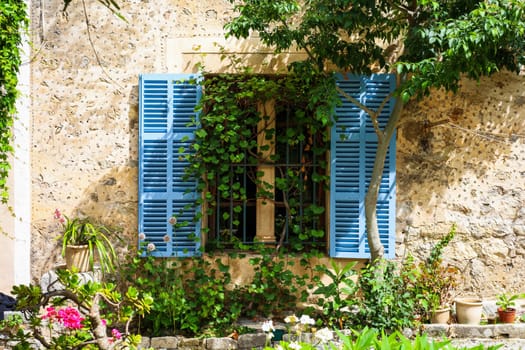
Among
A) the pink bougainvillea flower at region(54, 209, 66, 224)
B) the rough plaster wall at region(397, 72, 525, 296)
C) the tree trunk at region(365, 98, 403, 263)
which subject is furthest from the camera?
the rough plaster wall at region(397, 72, 525, 296)

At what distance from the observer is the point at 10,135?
4953 millimetres

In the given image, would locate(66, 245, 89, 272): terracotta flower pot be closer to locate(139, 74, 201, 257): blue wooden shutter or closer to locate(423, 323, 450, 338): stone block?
locate(139, 74, 201, 257): blue wooden shutter

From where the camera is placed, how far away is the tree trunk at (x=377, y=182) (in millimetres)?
5071

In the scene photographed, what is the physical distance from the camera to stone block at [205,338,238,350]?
4969 mm

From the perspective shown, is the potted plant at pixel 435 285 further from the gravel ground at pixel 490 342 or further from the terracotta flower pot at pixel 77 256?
the terracotta flower pot at pixel 77 256

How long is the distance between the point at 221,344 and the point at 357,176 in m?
1.89

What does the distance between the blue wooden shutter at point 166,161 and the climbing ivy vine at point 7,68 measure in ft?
3.49

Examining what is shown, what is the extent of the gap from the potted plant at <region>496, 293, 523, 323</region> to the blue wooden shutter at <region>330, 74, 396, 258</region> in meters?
1.02

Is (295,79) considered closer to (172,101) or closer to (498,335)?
(172,101)

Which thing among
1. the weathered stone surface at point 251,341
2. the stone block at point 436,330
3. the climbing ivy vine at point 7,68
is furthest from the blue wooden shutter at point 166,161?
the stone block at point 436,330

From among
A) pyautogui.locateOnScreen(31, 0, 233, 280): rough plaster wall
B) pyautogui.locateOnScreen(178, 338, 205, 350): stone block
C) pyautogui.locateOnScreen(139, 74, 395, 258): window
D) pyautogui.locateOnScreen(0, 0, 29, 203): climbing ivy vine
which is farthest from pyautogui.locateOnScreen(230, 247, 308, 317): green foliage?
pyautogui.locateOnScreen(0, 0, 29, 203): climbing ivy vine

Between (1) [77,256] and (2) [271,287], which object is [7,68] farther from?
(2) [271,287]

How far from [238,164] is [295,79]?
0.95 meters

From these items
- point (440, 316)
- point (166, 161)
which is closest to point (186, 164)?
point (166, 161)
